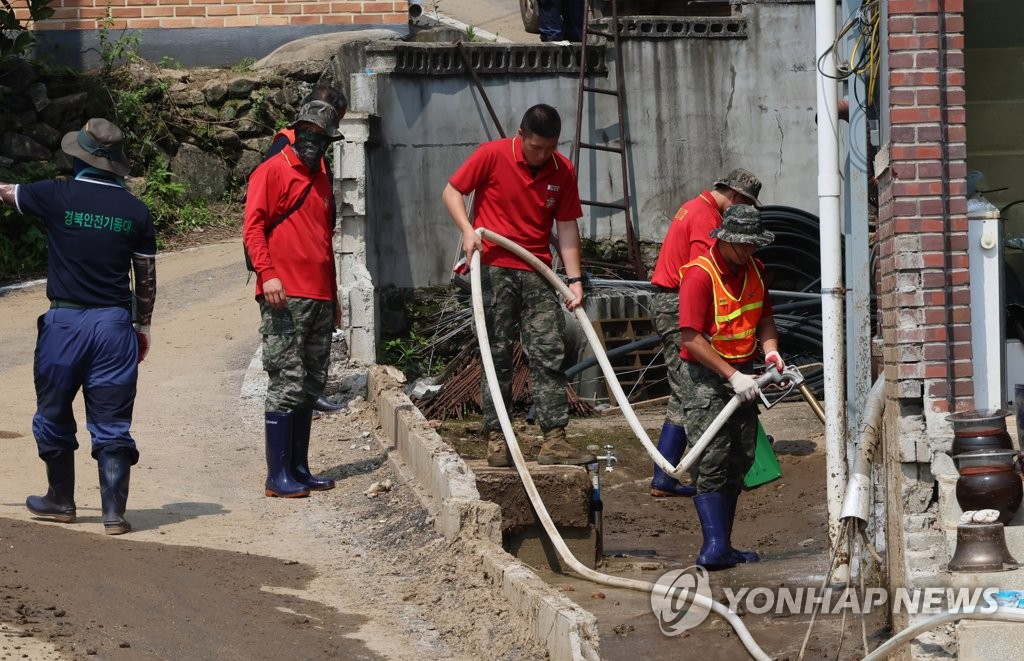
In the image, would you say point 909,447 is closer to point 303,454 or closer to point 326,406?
point 303,454

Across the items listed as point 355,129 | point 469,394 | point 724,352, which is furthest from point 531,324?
point 355,129

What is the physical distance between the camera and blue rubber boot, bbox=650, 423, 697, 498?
833cm

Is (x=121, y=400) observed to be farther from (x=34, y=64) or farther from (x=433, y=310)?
(x=34, y=64)

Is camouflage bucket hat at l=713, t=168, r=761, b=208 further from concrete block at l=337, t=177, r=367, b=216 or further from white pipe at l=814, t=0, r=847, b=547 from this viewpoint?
concrete block at l=337, t=177, r=367, b=216

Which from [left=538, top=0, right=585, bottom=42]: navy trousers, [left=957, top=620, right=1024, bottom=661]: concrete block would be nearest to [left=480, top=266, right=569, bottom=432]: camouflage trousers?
[left=957, top=620, right=1024, bottom=661]: concrete block

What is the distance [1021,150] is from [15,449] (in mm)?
7031

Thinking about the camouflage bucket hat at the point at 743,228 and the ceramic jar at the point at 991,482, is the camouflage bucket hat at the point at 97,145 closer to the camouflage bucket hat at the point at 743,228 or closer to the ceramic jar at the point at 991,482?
the camouflage bucket hat at the point at 743,228

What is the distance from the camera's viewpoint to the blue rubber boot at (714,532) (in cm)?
671

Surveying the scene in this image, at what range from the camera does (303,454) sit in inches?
308

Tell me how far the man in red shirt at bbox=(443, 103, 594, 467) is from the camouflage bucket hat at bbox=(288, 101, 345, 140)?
0.81m

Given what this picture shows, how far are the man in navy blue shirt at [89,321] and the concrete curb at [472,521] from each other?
5.24 feet

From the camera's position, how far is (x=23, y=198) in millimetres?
6512

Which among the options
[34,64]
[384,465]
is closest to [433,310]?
[384,465]

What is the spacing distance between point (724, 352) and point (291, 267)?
8.34 ft
